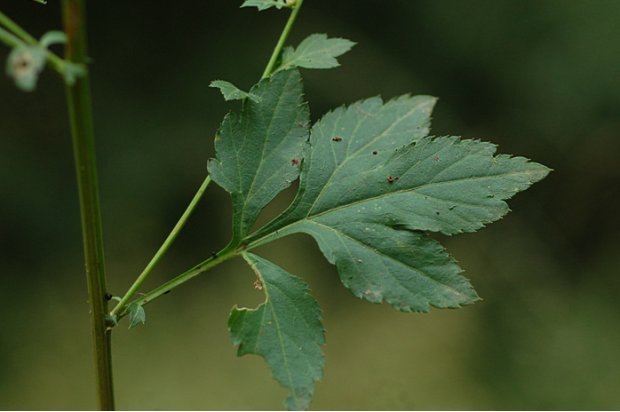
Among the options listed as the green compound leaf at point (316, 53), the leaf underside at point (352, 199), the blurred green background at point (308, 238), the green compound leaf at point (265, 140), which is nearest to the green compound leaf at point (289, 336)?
the leaf underside at point (352, 199)

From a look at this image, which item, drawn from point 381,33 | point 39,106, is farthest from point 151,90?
point 381,33

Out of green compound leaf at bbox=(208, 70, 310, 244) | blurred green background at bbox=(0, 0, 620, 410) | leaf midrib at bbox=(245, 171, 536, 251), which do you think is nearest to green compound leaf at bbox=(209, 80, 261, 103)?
green compound leaf at bbox=(208, 70, 310, 244)

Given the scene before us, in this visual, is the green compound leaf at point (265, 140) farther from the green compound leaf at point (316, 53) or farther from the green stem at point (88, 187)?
the green stem at point (88, 187)

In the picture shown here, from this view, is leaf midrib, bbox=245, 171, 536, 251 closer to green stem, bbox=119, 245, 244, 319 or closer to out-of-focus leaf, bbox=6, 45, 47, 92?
green stem, bbox=119, 245, 244, 319

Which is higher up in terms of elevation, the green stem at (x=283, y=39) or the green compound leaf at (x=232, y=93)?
the green stem at (x=283, y=39)

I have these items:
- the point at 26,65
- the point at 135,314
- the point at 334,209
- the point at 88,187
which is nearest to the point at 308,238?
the point at 334,209

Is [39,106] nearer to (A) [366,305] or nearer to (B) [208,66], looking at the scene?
(B) [208,66]

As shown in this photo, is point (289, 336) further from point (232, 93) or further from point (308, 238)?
point (308, 238)
